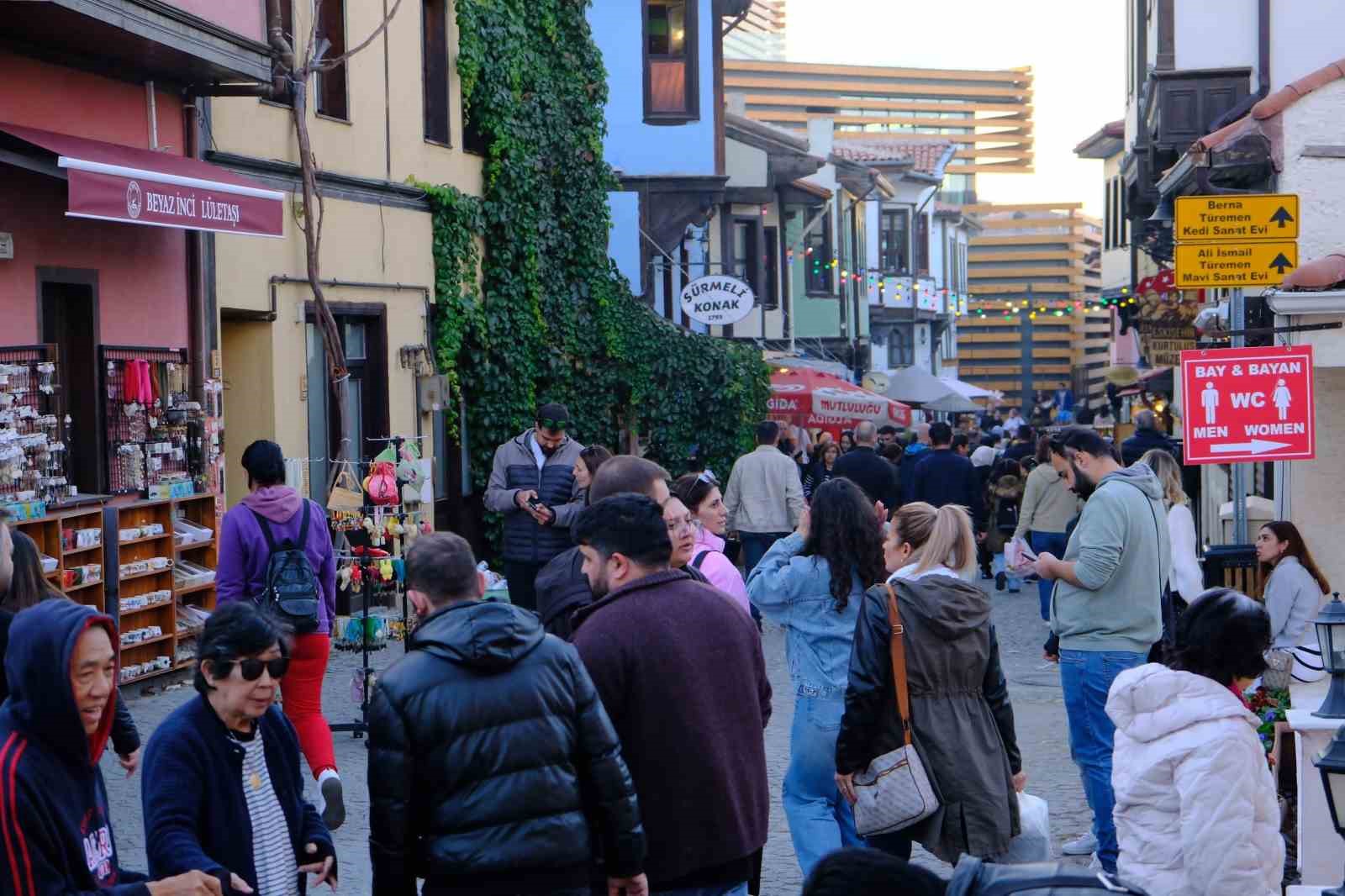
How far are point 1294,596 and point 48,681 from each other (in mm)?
7156

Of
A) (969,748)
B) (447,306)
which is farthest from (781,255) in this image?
(969,748)

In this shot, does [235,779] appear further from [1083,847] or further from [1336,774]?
[1083,847]

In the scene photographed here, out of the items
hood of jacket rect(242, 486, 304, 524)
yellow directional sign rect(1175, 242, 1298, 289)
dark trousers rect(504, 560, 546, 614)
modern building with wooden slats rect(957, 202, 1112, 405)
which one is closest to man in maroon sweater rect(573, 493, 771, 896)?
hood of jacket rect(242, 486, 304, 524)

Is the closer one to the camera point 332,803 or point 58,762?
point 58,762

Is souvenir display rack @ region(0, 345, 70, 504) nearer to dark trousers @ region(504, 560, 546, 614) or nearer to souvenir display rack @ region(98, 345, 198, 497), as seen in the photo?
souvenir display rack @ region(98, 345, 198, 497)

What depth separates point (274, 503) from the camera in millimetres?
9000

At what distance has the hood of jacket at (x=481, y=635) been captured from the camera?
444 cm

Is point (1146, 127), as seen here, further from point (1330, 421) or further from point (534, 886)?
point (534, 886)

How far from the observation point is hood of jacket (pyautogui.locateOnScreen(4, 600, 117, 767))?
3846mm

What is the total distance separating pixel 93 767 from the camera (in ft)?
13.3

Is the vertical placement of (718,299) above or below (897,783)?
above

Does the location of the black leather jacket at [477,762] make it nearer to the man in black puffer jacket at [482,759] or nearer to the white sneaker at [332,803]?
the man in black puffer jacket at [482,759]

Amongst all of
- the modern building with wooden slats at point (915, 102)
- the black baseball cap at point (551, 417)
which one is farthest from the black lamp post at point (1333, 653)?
the modern building with wooden slats at point (915, 102)

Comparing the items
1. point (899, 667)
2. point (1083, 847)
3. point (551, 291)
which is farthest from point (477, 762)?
point (551, 291)
